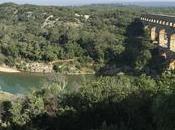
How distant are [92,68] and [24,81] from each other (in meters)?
9.70

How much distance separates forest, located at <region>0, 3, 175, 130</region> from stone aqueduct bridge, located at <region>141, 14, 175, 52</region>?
1166 millimetres

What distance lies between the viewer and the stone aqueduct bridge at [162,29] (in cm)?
5647

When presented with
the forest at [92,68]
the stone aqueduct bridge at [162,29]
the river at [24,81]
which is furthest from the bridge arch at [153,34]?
the river at [24,81]

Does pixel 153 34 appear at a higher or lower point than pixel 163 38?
lower

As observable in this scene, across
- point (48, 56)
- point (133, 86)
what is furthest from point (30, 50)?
point (133, 86)

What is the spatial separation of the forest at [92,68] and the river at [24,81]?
8.31 ft

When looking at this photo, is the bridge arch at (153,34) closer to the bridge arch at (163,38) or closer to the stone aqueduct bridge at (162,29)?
the stone aqueduct bridge at (162,29)

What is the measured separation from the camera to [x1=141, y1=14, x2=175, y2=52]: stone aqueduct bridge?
185 feet

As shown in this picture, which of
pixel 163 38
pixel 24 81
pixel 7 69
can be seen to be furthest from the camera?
pixel 163 38

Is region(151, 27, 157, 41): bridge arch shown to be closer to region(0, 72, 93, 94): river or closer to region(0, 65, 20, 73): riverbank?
region(0, 72, 93, 94): river

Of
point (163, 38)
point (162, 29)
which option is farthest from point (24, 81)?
point (162, 29)

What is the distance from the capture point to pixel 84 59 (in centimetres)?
6056

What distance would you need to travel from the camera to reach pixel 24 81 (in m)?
52.4

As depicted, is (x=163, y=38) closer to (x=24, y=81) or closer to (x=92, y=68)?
(x=92, y=68)
